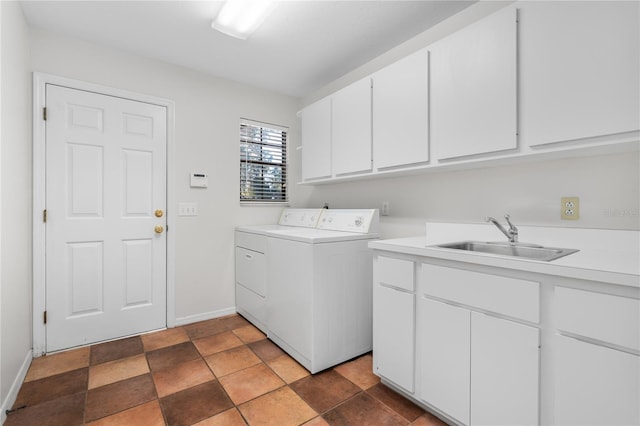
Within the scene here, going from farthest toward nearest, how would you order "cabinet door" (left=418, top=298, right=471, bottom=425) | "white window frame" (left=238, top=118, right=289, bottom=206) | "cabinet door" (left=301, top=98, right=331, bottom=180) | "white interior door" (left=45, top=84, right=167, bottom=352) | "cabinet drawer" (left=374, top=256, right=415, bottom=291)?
"white window frame" (left=238, top=118, right=289, bottom=206) → "cabinet door" (left=301, top=98, right=331, bottom=180) → "white interior door" (left=45, top=84, right=167, bottom=352) → "cabinet drawer" (left=374, top=256, right=415, bottom=291) → "cabinet door" (left=418, top=298, right=471, bottom=425)

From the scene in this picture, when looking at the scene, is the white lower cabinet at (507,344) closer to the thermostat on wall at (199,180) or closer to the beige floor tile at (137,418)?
the beige floor tile at (137,418)

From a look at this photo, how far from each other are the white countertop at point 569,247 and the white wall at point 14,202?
208cm

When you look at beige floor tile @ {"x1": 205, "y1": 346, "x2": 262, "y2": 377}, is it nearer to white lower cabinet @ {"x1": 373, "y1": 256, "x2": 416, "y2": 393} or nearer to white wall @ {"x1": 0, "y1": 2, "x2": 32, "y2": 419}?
white lower cabinet @ {"x1": 373, "y1": 256, "x2": 416, "y2": 393}

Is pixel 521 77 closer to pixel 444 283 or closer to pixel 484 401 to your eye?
pixel 444 283

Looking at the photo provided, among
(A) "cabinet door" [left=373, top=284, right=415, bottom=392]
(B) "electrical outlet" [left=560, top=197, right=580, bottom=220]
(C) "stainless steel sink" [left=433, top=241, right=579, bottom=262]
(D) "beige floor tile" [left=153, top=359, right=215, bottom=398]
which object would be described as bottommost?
(D) "beige floor tile" [left=153, top=359, right=215, bottom=398]

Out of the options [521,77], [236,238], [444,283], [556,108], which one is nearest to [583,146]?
[556,108]

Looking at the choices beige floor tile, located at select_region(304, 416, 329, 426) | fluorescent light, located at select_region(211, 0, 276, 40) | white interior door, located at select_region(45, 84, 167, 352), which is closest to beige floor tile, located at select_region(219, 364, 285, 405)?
beige floor tile, located at select_region(304, 416, 329, 426)

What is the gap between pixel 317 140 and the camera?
9.40 feet

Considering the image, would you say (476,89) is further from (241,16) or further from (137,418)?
(137,418)

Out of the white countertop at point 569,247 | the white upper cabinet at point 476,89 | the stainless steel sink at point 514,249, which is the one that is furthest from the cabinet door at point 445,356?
the white upper cabinet at point 476,89

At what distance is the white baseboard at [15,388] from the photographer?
5.09 ft

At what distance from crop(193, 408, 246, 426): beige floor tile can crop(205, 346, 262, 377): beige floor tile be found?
0.41 m

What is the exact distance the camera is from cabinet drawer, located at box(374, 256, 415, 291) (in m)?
1.63

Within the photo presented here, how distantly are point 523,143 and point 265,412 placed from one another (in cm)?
196
